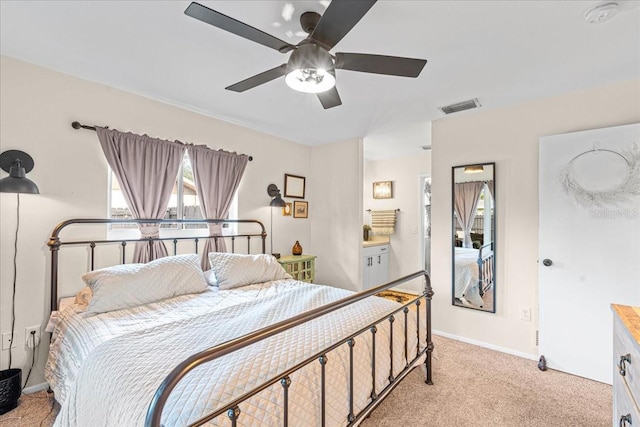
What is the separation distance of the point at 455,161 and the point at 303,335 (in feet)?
8.58

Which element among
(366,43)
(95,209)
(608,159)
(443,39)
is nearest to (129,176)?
(95,209)

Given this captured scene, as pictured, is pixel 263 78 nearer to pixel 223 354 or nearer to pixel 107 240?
pixel 223 354

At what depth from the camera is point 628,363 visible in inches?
45.0

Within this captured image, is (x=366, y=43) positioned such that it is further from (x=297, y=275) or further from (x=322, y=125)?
(x=297, y=275)

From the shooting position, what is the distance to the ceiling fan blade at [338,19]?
1188 mm

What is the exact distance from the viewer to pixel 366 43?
1.91 meters

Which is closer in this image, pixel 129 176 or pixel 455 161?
pixel 129 176

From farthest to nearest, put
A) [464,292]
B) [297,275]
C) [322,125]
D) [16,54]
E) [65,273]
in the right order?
1. [297,275]
2. [322,125]
3. [464,292]
4. [65,273]
5. [16,54]

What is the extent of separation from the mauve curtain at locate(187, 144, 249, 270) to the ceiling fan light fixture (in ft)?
5.90

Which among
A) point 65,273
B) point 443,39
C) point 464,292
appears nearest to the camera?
point 443,39

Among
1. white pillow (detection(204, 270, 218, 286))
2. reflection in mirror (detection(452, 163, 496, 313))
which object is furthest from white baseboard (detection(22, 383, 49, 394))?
reflection in mirror (detection(452, 163, 496, 313))

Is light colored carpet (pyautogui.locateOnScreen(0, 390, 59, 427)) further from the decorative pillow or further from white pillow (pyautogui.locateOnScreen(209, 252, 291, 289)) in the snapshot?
white pillow (pyautogui.locateOnScreen(209, 252, 291, 289))

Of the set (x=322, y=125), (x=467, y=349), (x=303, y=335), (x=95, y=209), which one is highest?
(x=322, y=125)

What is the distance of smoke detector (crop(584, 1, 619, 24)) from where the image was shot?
1.53 m
